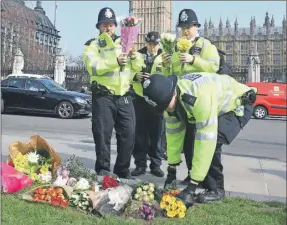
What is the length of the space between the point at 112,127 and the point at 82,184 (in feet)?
3.12

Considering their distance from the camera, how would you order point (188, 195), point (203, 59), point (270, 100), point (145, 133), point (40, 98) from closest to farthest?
point (188, 195)
point (203, 59)
point (145, 133)
point (40, 98)
point (270, 100)

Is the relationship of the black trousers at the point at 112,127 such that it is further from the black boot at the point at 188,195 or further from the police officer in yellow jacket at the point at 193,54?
the black boot at the point at 188,195

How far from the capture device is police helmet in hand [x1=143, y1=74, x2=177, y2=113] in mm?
3301

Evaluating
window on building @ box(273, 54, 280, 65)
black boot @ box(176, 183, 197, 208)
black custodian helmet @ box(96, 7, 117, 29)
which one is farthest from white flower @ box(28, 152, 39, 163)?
window on building @ box(273, 54, 280, 65)

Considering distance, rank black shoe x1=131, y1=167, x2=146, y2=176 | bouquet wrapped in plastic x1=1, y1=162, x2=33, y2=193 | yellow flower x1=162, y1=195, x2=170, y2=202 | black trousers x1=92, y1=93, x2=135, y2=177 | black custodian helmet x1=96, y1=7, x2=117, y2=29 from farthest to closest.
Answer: black shoe x1=131, y1=167, x2=146, y2=176 < black trousers x1=92, y1=93, x2=135, y2=177 < black custodian helmet x1=96, y1=7, x2=117, y2=29 < bouquet wrapped in plastic x1=1, y1=162, x2=33, y2=193 < yellow flower x1=162, y1=195, x2=170, y2=202

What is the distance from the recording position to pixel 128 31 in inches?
167

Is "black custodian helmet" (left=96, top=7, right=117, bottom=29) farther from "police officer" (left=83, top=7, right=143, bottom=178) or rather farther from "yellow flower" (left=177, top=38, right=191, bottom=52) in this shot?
"yellow flower" (left=177, top=38, right=191, bottom=52)

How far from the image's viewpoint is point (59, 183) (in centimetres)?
393

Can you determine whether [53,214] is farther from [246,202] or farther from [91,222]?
[246,202]

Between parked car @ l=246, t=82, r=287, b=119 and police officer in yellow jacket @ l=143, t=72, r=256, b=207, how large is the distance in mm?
14868

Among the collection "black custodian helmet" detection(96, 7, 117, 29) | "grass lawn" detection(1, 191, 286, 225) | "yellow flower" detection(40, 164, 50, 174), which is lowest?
"grass lawn" detection(1, 191, 286, 225)

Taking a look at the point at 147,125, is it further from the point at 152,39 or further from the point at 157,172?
the point at 152,39

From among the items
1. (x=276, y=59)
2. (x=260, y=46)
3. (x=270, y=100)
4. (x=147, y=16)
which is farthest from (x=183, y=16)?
(x=260, y=46)

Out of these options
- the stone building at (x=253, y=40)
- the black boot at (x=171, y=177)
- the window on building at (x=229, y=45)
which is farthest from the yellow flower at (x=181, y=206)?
the window on building at (x=229, y=45)
